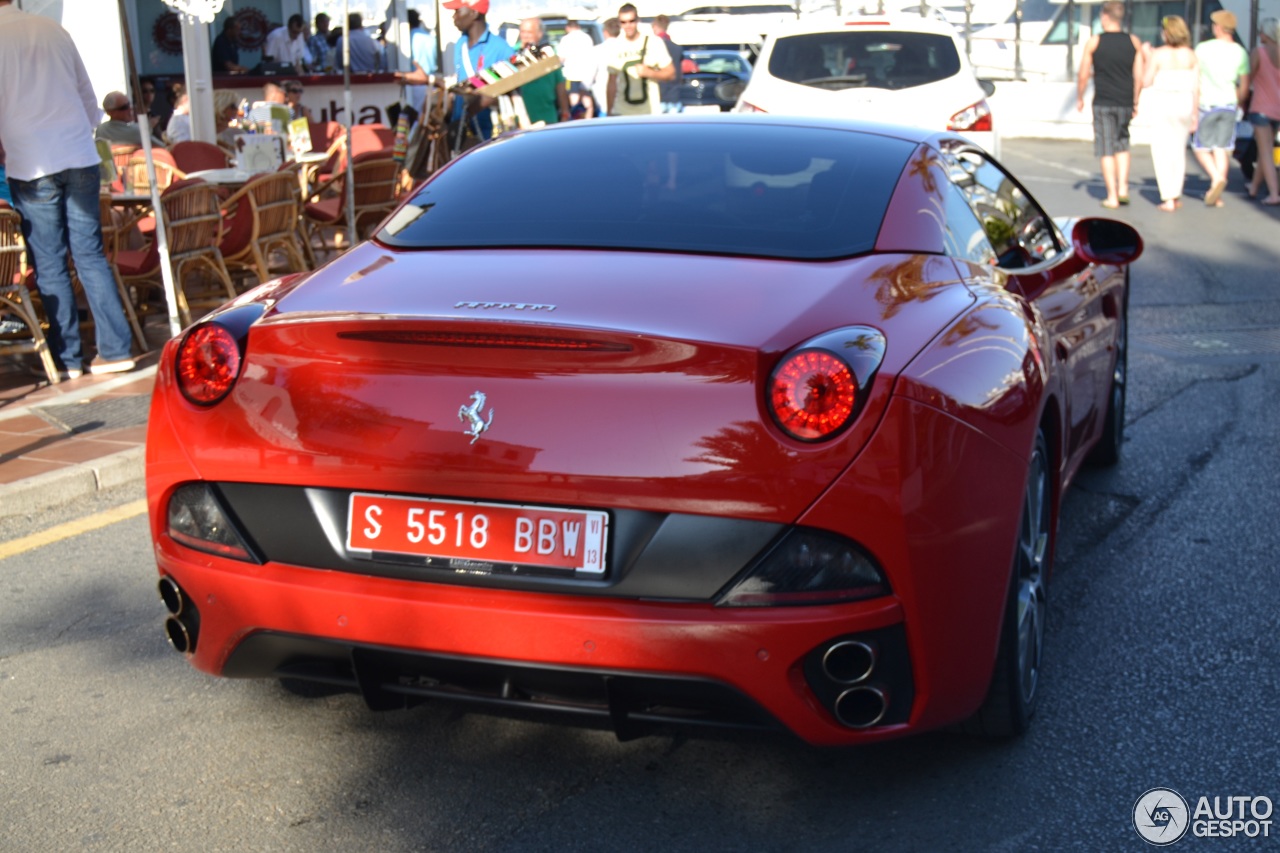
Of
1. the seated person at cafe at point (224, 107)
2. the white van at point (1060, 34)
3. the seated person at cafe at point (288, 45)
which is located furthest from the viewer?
the white van at point (1060, 34)

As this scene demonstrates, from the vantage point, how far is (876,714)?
3053 mm

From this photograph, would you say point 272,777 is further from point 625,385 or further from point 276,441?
point 625,385

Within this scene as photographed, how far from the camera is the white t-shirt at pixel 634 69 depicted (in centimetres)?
1656

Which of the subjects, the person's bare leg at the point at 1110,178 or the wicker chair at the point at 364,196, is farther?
the person's bare leg at the point at 1110,178

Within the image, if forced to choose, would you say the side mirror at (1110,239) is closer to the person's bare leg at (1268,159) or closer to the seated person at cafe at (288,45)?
the person's bare leg at (1268,159)

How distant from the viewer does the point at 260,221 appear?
32.5 feet

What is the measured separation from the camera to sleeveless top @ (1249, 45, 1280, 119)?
1655cm

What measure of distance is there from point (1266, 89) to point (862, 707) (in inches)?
614

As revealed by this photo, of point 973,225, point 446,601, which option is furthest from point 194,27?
point 446,601

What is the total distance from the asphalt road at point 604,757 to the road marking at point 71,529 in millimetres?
330

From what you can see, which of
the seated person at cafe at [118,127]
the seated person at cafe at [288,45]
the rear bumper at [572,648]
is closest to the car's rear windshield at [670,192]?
the rear bumper at [572,648]

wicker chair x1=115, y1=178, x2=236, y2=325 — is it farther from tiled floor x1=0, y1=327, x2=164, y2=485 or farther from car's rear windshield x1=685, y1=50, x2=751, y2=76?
car's rear windshield x1=685, y1=50, x2=751, y2=76

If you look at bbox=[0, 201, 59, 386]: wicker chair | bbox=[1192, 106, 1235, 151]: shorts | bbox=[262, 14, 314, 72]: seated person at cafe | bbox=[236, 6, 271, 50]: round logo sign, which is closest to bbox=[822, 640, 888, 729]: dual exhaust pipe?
bbox=[0, 201, 59, 386]: wicker chair

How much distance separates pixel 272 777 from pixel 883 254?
1778 mm
